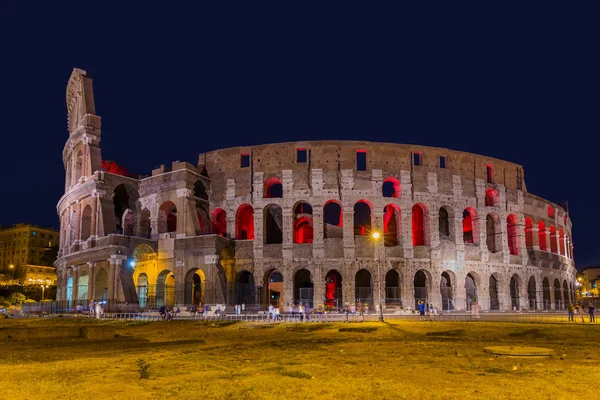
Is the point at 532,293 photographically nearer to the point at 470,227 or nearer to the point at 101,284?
the point at 470,227

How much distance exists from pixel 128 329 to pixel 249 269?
18.7 metres

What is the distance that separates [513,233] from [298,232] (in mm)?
20100

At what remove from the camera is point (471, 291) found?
1896 inches

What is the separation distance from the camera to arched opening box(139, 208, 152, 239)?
4749 centimetres

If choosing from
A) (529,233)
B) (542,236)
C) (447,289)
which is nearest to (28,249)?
(447,289)

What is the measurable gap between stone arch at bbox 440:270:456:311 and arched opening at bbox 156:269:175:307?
73.0 feet

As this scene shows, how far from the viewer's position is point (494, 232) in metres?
49.5

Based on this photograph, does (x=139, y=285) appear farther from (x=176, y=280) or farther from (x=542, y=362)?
(x=542, y=362)

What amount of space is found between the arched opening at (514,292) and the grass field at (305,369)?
102 ft

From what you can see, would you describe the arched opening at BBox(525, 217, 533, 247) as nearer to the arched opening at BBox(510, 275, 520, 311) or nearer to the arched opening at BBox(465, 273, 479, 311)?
the arched opening at BBox(510, 275, 520, 311)

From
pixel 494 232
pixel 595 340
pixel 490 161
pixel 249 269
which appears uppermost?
pixel 490 161

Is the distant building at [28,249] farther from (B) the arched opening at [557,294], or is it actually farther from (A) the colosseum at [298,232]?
(B) the arched opening at [557,294]

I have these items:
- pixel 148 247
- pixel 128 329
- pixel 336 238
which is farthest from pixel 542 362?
pixel 148 247

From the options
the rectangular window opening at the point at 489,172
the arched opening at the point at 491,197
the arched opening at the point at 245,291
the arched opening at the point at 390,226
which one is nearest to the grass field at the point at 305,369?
the arched opening at the point at 245,291
